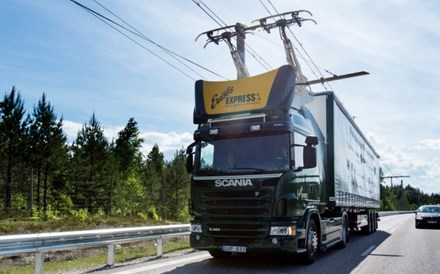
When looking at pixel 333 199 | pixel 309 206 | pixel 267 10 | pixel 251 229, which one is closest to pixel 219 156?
pixel 251 229

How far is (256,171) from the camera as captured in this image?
791 centimetres

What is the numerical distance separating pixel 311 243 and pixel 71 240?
4.81 meters

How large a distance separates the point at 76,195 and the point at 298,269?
39873 millimetres

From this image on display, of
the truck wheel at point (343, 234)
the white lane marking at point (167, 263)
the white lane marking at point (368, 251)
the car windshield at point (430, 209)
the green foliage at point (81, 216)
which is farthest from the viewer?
the car windshield at point (430, 209)

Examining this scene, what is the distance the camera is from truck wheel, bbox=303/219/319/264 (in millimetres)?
8430

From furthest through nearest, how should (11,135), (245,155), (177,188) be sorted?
(177,188), (11,135), (245,155)

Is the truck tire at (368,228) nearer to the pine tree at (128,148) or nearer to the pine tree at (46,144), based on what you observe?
the pine tree at (46,144)

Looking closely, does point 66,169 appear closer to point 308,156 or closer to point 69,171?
point 69,171

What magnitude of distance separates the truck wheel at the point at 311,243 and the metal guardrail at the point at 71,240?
146 inches

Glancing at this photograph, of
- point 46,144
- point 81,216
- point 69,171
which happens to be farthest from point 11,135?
point 81,216

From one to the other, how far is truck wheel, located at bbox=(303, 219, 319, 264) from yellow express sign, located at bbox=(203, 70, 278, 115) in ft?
9.20

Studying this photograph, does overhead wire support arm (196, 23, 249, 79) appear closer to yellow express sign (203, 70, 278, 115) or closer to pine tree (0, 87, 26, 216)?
yellow express sign (203, 70, 278, 115)

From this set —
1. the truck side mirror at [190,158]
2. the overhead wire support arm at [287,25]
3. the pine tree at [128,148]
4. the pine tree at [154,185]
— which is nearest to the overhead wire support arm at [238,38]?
the overhead wire support arm at [287,25]

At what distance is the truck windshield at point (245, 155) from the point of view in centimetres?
800
